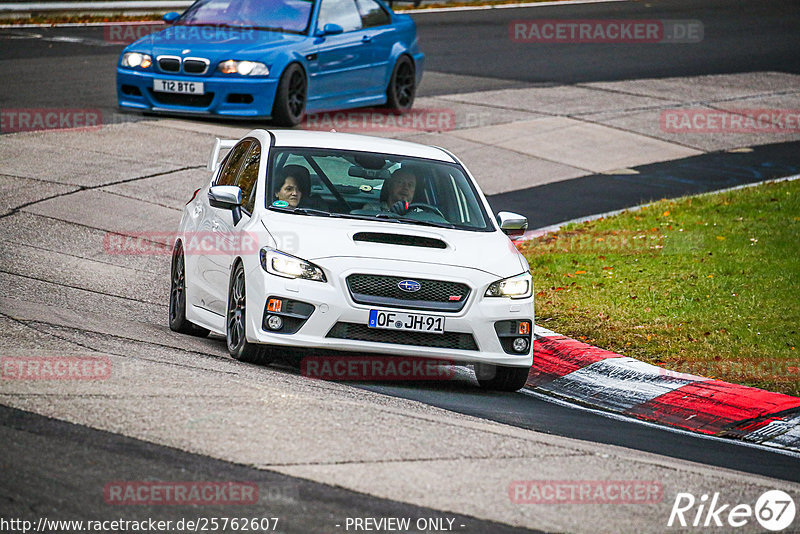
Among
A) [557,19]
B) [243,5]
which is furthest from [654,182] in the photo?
[557,19]

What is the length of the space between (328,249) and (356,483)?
9.30 feet

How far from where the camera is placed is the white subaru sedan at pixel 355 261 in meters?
8.57

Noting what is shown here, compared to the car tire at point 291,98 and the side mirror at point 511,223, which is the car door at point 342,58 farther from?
the side mirror at point 511,223

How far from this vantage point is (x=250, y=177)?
32.2 ft

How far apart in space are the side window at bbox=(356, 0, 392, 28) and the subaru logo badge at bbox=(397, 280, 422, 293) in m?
11.9

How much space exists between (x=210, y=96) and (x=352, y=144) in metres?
7.99

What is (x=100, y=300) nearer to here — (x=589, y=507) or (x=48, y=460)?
(x=48, y=460)

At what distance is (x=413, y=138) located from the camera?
62.2ft

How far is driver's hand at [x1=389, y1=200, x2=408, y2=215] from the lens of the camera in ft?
31.5

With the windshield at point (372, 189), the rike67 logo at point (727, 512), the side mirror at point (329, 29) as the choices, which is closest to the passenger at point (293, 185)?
the windshield at point (372, 189)

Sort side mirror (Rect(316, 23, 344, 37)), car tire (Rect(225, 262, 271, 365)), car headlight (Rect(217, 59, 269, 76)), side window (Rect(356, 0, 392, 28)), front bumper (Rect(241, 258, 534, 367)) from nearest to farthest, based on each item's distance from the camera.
→ front bumper (Rect(241, 258, 534, 367))
car tire (Rect(225, 262, 271, 365))
car headlight (Rect(217, 59, 269, 76))
side mirror (Rect(316, 23, 344, 37))
side window (Rect(356, 0, 392, 28))

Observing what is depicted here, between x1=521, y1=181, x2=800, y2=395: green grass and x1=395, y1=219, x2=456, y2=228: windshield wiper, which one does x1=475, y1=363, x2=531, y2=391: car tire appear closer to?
x1=395, y1=219, x2=456, y2=228: windshield wiper

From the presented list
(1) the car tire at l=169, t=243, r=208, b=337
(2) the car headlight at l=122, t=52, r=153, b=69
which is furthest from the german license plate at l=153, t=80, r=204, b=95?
(1) the car tire at l=169, t=243, r=208, b=337

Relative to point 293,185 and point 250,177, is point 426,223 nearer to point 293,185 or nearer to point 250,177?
point 293,185
